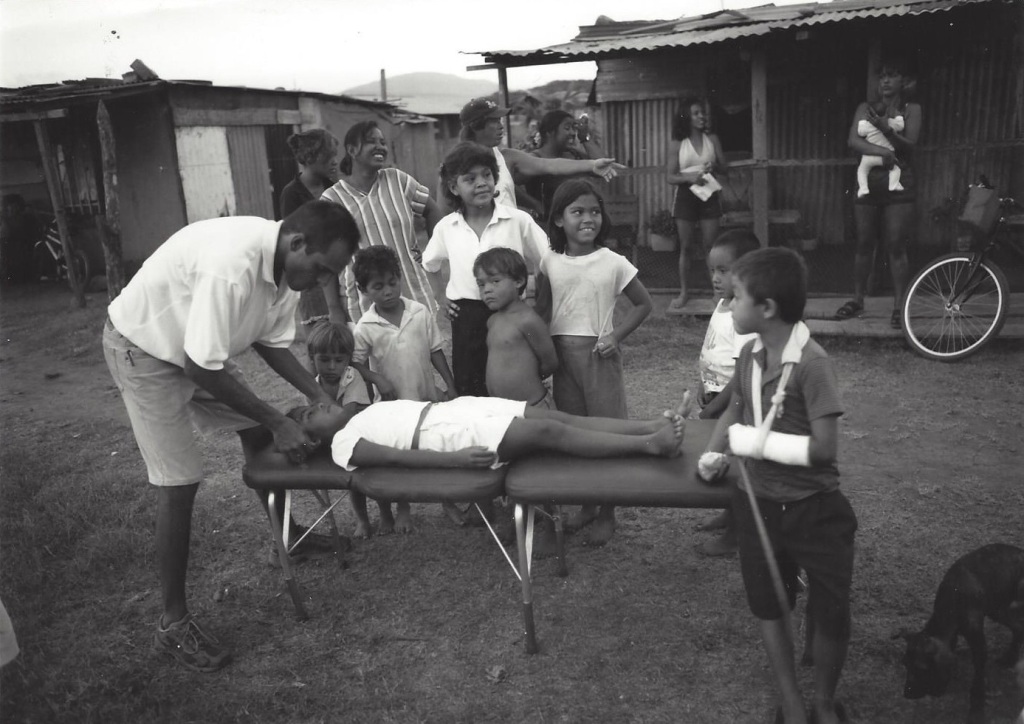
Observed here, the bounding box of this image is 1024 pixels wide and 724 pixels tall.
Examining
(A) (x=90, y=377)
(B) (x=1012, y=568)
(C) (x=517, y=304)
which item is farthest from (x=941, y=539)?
(A) (x=90, y=377)

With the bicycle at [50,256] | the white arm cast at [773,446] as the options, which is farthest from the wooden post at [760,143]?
the bicycle at [50,256]

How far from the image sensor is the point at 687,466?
3.08 m

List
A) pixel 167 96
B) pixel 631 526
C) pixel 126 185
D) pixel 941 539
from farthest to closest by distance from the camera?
pixel 126 185, pixel 167 96, pixel 631 526, pixel 941 539

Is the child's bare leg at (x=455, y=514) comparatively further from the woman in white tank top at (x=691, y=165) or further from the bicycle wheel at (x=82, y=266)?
the bicycle wheel at (x=82, y=266)

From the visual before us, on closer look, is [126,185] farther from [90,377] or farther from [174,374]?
[174,374]

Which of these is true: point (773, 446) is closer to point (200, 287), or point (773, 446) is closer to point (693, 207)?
point (200, 287)

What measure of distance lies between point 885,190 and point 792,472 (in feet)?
16.4

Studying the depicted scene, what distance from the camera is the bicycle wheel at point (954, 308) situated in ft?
19.8

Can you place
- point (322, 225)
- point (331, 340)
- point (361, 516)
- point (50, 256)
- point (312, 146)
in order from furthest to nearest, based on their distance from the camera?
point (50, 256)
point (312, 146)
point (361, 516)
point (331, 340)
point (322, 225)

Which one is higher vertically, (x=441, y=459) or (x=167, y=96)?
(x=167, y=96)

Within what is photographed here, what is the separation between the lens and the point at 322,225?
2.99m

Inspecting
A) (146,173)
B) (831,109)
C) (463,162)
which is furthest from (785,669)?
(146,173)

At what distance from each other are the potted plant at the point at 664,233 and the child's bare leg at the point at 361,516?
8.08 metres

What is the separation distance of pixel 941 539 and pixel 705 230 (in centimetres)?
473
